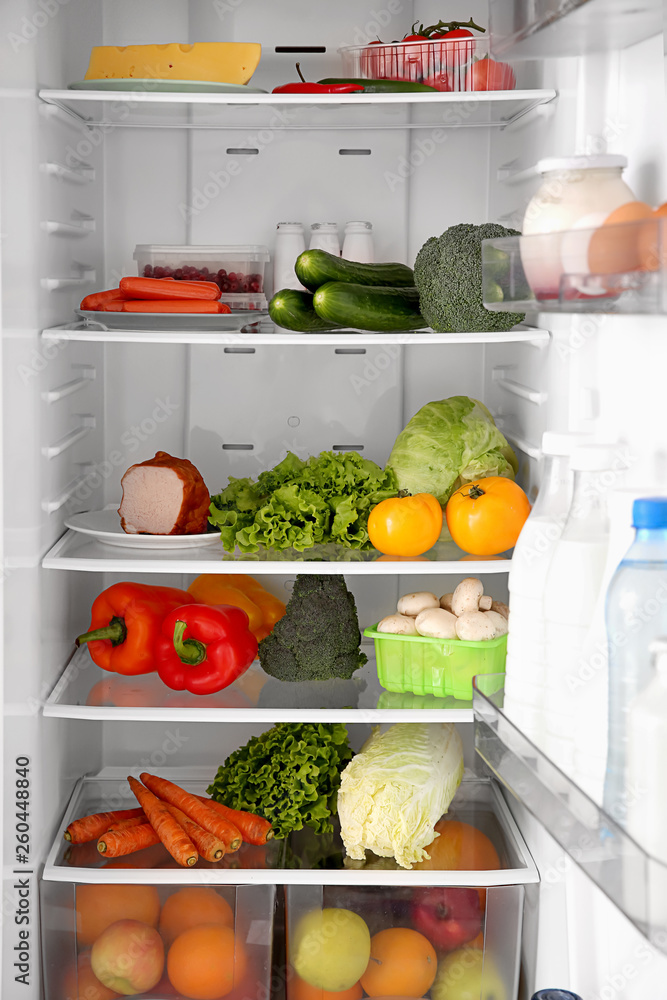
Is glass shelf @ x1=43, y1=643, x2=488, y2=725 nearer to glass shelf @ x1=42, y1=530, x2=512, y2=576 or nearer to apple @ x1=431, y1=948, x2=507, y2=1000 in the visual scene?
glass shelf @ x1=42, y1=530, x2=512, y2=576

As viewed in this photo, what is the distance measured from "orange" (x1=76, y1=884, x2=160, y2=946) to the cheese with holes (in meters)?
1.62

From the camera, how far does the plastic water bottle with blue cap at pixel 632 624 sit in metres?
0.98

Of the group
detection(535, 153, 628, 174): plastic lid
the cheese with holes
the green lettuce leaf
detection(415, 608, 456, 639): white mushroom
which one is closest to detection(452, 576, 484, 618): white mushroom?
detection(415, 608, 456, 639): white mushroom

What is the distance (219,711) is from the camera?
1907 millimetres

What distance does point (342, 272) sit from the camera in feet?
6.43

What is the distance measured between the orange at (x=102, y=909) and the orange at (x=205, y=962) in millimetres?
89

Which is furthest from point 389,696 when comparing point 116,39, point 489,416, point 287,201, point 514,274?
point 116,39

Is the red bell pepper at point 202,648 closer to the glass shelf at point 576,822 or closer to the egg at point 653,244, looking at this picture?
the glass shelf at point 576,822

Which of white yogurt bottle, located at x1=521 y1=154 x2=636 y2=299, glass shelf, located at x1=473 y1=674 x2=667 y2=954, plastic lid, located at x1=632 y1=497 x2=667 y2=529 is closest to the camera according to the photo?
glass shelf, located at x1=473 y1=674 x2=667 y2=954

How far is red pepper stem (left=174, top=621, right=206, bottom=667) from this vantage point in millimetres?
1954

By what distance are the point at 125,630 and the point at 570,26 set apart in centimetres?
141

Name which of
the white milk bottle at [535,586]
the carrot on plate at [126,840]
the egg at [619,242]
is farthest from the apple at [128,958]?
the egg at [619,242]

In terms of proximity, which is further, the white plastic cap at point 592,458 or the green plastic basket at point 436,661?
the green plastic basket at point 436,661

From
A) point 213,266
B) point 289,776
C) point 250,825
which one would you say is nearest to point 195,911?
point 250,825
